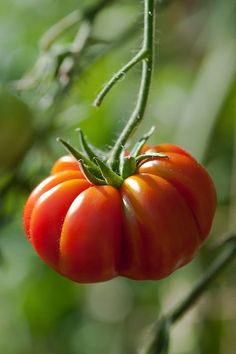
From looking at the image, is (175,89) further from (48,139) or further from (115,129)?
(48,139)

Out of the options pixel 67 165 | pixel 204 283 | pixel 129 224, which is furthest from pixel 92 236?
pixel 204 283

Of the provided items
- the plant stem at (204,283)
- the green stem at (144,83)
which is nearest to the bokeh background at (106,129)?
the plant stem at (204,283)

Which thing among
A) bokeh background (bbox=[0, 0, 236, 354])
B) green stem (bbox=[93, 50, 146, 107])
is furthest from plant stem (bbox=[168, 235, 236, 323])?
green stem (bbox=[93, 50, 146, 107])

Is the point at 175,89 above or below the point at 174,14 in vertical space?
below

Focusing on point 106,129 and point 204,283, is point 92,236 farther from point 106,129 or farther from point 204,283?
point 106,129

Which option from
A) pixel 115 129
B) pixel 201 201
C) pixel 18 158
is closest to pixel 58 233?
pixel 201 201

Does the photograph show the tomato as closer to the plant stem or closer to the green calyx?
the green calyx
